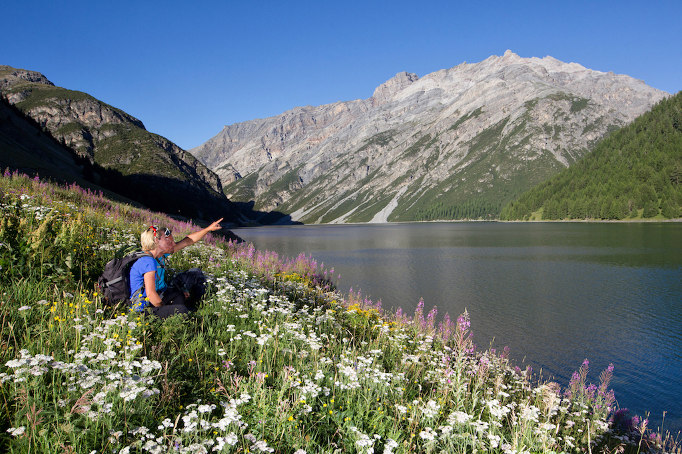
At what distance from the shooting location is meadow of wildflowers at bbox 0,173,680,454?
12.3 feet

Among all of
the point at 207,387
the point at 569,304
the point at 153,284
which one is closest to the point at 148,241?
the point at 153,284

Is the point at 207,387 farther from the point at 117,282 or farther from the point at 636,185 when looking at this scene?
the point at 636,185

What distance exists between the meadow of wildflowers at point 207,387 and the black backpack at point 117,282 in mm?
281

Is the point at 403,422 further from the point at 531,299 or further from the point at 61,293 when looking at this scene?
the point at 531,299

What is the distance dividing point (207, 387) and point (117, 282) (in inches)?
133

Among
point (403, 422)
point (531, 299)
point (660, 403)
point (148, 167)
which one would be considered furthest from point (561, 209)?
point (148, 167)

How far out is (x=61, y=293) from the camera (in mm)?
6930

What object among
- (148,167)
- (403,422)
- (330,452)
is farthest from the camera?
(148,167)

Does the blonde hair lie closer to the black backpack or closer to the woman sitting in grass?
the woman sitting in grass

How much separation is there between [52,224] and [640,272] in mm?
45705

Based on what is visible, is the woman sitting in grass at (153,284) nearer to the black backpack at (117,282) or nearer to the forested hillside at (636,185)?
the black backpack at (117,282)

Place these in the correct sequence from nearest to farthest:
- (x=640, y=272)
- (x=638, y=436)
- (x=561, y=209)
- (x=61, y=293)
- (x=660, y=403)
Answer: (x=61, y=293) < (x=638, y=436) < (x=660, y=403) < (x=640, y=272) < (x=561, y=209)

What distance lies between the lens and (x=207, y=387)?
17.5 feet

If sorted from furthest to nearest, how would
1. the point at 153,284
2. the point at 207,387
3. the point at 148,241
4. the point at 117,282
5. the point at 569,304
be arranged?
the point at 569,304
the point at 148,241
the point at 117,282
the point at 153,284
the point at 207,387
